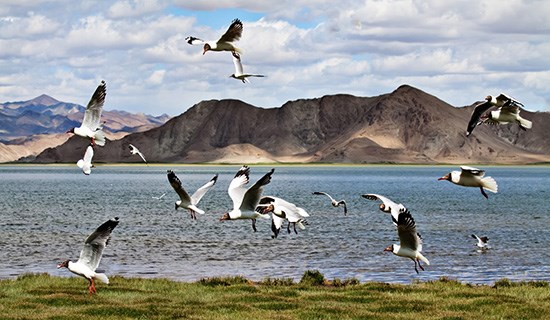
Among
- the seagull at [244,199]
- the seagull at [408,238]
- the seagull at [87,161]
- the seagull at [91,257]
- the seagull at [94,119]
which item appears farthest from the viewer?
the seagull at [87,161]

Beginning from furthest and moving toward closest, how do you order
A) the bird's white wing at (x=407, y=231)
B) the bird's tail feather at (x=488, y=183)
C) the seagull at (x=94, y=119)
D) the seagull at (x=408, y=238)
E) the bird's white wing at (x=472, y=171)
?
1. the seagull at (x=94, y=119)
2. the seagull at (x=408, y=238)
3. the bird's white wing at (x=407, y=231)
4. the bird's tail feather at (x=488, y=183)
5. the bird's white wing at (x=472, y=171)

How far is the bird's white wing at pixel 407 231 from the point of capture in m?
19.2

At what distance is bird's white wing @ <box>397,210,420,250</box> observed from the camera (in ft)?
63.1

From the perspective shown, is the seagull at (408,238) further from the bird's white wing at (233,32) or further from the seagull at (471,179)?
the bird's white wing at (233,32)

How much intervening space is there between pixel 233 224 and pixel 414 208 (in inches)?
1186

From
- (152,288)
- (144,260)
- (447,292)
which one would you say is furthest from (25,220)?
(447,292)

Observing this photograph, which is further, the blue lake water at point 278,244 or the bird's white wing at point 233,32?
the blue lake water at point 278,244

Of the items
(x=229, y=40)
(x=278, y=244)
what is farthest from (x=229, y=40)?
(x=278, y=244)

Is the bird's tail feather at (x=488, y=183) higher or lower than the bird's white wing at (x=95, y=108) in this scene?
lower

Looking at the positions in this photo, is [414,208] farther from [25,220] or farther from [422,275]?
[422,275]

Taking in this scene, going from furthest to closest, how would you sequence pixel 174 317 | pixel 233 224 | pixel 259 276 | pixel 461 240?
pixel 233 224 < pixel 461 240 < pixel 259 276 < pixel 174 317

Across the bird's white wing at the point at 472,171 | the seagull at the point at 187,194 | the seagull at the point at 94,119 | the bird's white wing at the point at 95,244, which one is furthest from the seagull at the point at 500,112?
the seagull at the point at 94,119

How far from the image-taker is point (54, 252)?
4859 centimetres

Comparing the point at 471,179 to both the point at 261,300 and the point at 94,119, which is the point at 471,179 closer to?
the point at 261,300
